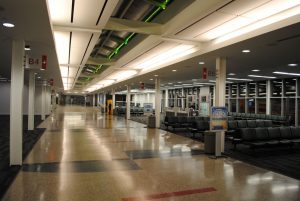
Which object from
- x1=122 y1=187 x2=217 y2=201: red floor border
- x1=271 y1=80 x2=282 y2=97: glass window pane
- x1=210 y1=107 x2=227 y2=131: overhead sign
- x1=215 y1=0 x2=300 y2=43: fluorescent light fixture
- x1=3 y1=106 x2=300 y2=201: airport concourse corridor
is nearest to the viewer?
x1=122 y1=187 x2=217 y2=201: red floor border

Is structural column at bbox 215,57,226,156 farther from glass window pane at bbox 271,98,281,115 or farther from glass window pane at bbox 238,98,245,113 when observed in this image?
glass window pane at bbox 238,98,245,113

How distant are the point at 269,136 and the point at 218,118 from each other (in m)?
2.51

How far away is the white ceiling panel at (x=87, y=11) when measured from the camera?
4.51 meters

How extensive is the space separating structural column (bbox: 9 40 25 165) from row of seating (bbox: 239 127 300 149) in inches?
263

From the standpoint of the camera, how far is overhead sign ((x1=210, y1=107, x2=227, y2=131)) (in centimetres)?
727

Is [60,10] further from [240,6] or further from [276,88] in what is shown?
[276,88]

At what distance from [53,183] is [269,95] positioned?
52.9 ft

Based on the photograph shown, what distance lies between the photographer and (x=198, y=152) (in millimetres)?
7996

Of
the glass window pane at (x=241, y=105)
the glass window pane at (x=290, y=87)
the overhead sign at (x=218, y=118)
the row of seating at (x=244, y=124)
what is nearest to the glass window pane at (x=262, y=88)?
the glass window pane at (x=290, y=87)

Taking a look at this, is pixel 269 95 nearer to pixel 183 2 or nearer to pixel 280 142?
pixel 280 142

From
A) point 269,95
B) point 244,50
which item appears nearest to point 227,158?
point 244,50

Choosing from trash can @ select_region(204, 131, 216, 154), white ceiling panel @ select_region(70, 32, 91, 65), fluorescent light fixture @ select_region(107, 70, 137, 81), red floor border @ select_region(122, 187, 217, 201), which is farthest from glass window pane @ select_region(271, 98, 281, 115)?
red floor border @ select_region(122, 187, 217, 201)

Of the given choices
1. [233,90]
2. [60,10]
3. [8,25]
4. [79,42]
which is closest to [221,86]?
[79,42]

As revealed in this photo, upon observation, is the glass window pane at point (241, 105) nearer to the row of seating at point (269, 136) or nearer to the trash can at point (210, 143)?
the row of seating at point (269, 136)
